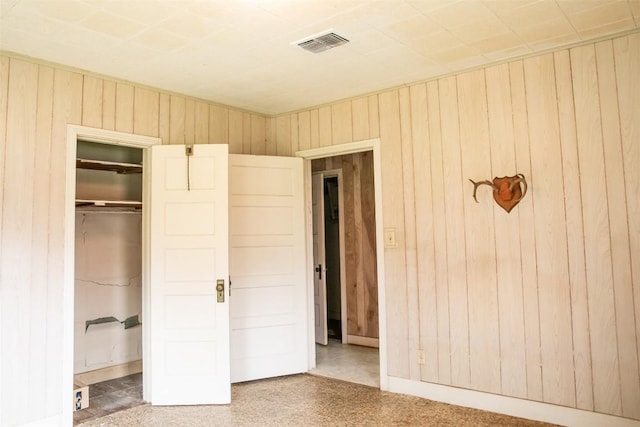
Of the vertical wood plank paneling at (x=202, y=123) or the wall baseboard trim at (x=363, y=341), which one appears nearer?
the vertical wood plank paneling at (x=202, y=123)

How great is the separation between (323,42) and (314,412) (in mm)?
2717

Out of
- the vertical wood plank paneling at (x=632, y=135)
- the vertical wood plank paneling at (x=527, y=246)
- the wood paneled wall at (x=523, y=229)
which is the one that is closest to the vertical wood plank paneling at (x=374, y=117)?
the wood paneled wall at (x=523, y=229)

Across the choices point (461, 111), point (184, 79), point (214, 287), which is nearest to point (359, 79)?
point (461, 111)

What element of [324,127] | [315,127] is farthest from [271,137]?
[324,127]

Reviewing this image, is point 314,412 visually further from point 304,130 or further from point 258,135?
point 258,135

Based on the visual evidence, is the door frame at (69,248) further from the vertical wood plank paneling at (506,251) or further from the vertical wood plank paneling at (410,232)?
the vertical wood plank paneling at (506,251)

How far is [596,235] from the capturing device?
3.07 meters

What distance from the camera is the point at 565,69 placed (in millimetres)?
3201

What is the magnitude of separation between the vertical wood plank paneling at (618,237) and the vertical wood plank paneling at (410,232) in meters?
1.41

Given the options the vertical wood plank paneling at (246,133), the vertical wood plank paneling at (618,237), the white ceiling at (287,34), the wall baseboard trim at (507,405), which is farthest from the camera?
the vertical wood plank paneling at (246,133)

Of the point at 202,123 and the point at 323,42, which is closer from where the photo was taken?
the point at 323,42

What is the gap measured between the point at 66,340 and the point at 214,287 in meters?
1.12

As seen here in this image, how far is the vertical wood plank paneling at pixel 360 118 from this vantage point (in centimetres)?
420

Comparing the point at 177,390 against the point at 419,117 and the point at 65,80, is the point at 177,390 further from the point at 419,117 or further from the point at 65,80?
the point at 419,117
